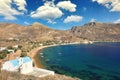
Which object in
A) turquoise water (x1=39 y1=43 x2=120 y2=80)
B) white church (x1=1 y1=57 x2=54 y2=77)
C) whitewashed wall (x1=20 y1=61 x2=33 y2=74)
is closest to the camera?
white church (x1=1 y1=57 x2=54 y2=77)

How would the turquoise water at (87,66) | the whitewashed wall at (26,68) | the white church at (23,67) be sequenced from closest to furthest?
1. the white church at (23,67)
2. the whitewashed wall at (26,68)
3. the turquoise water at (87,66)

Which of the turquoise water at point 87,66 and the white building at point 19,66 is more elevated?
the white building at point 19,66

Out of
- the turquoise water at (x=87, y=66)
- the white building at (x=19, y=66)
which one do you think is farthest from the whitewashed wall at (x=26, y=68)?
the turquoise water at (x=87, y=66)

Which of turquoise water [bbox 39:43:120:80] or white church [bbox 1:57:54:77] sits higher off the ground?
white church [bbox 1:57:54:77]

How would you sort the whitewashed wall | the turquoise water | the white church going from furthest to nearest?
the turquoise water, the whitewashed wall, the white church

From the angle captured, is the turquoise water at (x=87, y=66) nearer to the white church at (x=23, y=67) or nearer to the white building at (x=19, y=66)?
the white church at (x=23, y=67)

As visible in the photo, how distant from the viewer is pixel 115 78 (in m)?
64.2

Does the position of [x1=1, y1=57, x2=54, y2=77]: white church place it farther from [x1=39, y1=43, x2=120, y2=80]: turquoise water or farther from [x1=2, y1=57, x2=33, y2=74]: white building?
[x1=39, y1=43, x2=120, y2=80]: turquoise water

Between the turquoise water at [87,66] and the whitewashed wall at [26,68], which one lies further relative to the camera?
the turquoise water at [87,66]

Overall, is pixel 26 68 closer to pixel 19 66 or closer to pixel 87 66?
pixel 19 66

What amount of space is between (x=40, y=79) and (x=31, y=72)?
10956 mm

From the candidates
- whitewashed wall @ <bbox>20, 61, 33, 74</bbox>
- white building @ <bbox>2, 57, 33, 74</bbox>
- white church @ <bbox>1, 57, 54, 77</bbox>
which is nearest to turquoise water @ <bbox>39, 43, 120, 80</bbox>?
white church @ <bbox>1, 57, 54, 77</bbox>

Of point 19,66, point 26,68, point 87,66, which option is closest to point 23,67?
point 19,66

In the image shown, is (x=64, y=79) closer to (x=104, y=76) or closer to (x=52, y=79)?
(x=52, y=79)
